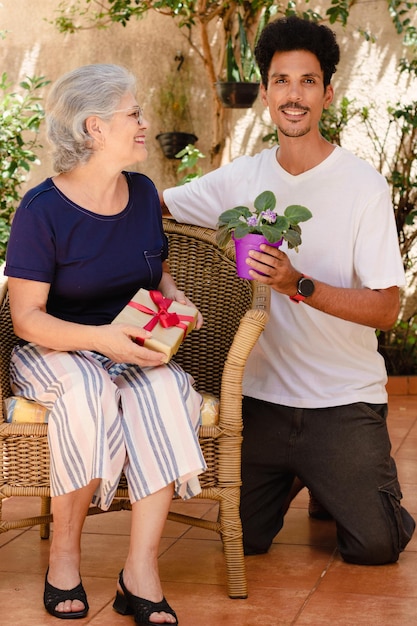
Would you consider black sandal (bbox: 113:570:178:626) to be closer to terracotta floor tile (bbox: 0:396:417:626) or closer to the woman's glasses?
terracotta floor tile (bbox: 0:396:417:626)

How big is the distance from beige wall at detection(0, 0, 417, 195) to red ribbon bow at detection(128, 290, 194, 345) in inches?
125

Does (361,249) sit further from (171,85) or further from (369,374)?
(171,85)

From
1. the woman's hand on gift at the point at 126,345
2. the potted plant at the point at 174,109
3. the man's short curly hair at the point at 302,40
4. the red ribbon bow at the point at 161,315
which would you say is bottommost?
the woman's hand on gift at the point at 126,345

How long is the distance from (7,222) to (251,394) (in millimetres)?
2673

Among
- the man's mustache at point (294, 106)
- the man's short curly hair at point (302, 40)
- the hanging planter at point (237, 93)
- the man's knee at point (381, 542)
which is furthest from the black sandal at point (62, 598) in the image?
the hanging planter at point (237, 93)

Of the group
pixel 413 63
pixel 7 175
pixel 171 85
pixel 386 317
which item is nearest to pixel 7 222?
pixel 7 175

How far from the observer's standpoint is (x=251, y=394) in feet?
9.29

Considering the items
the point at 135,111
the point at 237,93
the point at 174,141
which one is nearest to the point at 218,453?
the point at 135,111

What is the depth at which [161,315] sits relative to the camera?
2355mm

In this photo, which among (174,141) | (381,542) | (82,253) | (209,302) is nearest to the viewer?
(82,253)

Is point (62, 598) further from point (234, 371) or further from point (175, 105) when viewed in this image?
point (175, 105)

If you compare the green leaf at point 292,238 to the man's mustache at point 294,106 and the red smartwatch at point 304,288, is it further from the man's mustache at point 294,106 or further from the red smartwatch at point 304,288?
the man's mustache at point 294,106

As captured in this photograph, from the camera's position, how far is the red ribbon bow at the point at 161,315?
234 centimetres

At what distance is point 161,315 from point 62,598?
2.30 feet
